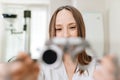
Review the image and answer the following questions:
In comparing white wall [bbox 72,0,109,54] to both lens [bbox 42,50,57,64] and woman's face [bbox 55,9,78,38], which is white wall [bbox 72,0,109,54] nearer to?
woman's face [bbox 55,9,78,38]

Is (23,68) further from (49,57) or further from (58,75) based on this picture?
(58,75)

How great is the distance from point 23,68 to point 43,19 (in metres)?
1.22

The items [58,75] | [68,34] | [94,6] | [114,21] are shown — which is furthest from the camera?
[94,6]

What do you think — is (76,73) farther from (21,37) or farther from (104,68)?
(21,37)

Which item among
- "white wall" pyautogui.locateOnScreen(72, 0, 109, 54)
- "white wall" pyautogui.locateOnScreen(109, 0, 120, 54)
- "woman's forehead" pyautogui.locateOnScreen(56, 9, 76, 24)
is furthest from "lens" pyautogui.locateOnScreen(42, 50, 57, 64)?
"white wall" pyautogui.locateOnScreen(72, 0, 109, 54)

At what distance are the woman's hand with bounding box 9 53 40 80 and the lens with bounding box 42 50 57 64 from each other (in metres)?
0.03

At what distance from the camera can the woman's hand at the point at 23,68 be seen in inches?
14.8

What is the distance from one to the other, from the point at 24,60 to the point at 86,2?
139cm

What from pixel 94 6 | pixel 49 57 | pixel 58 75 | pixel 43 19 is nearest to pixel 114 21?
pixel 94 6

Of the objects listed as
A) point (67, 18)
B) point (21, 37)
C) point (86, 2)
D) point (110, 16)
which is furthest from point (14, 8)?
point (67, 18)

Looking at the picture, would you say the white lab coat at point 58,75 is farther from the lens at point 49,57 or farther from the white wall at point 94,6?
the white wall at point 94,6

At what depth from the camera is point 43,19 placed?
5.20 feet

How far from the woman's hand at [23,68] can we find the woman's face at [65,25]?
0.17 metres

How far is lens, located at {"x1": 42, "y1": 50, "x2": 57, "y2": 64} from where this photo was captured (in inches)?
16.6
